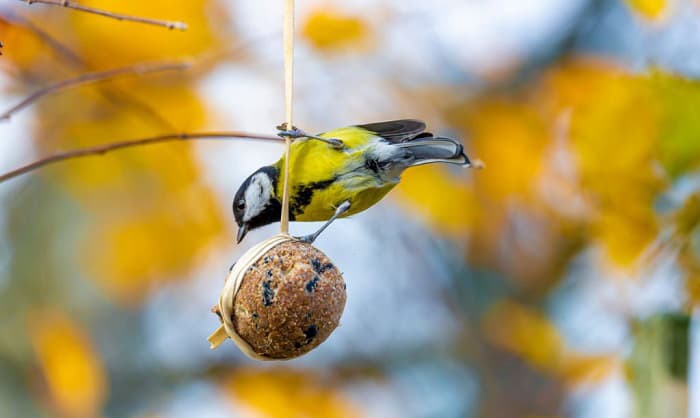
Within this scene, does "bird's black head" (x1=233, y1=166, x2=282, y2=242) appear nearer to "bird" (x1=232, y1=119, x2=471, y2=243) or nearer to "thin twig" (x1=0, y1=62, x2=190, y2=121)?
"bird" (x1=232, y1=119, x2=471, y2=243)

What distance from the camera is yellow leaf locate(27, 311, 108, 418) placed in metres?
6.46

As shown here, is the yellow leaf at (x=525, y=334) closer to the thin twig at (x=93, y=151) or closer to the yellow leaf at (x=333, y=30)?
the yellow leaf at (x=333, y=30)

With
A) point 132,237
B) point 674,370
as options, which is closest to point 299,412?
point 132,237

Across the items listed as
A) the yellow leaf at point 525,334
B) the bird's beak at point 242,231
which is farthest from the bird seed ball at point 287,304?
the yellow leaf at point 525,334

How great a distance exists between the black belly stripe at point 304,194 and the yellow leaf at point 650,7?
167 cm

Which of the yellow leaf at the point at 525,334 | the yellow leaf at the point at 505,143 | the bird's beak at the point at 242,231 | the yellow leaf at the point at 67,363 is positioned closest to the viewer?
the bird's beak at the point at 242,231

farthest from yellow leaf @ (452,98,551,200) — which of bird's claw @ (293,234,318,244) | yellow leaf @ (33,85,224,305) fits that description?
bird's claw @ (293,234,318,244)

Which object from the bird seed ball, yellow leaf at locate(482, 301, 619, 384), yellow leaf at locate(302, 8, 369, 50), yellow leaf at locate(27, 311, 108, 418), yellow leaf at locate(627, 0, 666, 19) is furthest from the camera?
yellow leaf at locate(27, 311, 108, 418)

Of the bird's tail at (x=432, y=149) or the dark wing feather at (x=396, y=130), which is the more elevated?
the dark wing feather at (x=396, y=130)

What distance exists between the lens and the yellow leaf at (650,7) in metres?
3.18

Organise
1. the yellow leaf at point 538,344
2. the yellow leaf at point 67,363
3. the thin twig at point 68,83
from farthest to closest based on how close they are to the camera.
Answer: the yellow leaf at point 67,363
the yellow leaf at point 538,344
the thin twig at point 68,83

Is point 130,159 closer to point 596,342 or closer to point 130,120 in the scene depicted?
point 130,120

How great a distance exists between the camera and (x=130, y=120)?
4727 millimetres

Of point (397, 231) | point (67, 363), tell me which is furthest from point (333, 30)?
Answer: point (67, 363)
